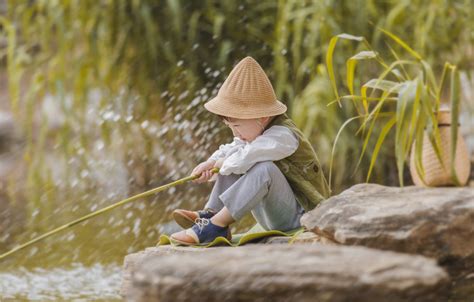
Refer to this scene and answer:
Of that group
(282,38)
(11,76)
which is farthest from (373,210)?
(11,76)

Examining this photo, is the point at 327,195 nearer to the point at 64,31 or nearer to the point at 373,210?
the point at 373,210

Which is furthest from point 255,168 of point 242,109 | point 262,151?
point 242,109

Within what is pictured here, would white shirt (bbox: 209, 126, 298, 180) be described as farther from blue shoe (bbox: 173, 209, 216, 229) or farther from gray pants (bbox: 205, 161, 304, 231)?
blue shoe (bbox: 173, 209, 216, 229)

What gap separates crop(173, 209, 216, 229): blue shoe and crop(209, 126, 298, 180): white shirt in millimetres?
135

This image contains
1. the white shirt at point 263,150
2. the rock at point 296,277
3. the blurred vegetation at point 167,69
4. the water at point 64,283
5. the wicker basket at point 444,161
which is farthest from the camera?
the blurred vegetation at point 167,69

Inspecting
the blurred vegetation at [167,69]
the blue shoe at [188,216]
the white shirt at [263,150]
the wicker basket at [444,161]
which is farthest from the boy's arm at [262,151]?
the blurred vegetation at [167,69]

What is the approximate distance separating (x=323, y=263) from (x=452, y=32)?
2949mm

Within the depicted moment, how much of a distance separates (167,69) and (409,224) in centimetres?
244

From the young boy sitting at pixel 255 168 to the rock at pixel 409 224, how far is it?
0.13 meters

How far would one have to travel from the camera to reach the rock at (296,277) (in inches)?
55.1

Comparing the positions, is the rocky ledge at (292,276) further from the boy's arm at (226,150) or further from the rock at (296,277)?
the boy's arm at (226,150)

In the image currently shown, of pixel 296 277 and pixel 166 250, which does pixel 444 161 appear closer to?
pixel 166 250

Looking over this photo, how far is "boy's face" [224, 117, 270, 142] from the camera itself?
2188mm

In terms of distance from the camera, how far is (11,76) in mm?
4188
